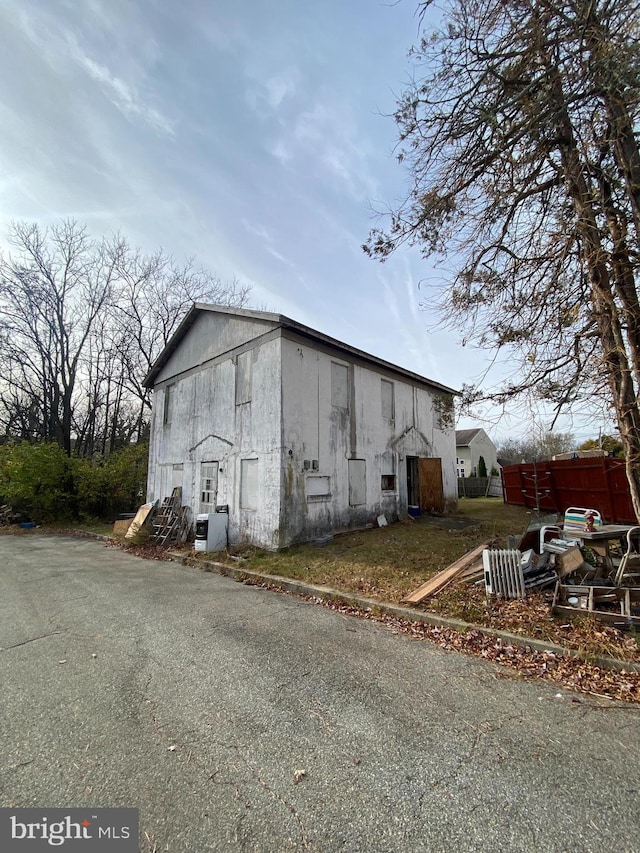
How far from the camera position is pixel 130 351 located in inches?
973

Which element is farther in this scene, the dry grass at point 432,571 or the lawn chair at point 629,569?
the lawn chair at point 629,569

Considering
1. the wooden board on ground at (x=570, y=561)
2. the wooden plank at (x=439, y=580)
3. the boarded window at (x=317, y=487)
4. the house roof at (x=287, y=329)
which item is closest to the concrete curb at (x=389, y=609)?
the wooden plank at (x=439, y=580)

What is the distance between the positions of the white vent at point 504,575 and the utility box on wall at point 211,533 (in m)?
6.98

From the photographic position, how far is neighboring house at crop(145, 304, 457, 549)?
998 cm

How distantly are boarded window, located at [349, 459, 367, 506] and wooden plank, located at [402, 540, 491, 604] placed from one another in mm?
4871

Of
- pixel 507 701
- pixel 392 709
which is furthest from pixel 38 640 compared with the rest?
pixel 507 701

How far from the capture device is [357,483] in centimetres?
1202

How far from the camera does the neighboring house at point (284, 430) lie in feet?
32.7

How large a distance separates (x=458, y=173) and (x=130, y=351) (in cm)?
2380

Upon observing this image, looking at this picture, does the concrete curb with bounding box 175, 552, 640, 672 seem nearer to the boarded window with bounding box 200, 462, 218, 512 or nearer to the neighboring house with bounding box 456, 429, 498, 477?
the boarded window with bounding box 200, 462, 218, 512

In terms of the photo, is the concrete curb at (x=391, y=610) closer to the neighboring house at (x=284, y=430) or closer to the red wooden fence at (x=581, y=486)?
the neighboring house at (x=284, y=430)

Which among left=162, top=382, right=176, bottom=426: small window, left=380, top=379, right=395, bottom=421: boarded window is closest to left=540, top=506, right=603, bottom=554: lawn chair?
left=380, top=379, right=395, bottom=421: boarded window

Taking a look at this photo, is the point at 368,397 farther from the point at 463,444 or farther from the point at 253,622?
the point at 463,444

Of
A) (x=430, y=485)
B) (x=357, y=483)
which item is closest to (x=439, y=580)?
(x=357, y=483)
